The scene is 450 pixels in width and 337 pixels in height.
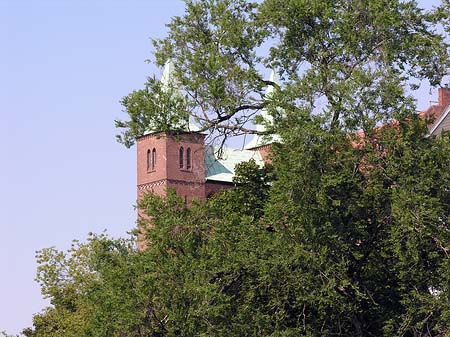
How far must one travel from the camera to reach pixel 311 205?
27922mm

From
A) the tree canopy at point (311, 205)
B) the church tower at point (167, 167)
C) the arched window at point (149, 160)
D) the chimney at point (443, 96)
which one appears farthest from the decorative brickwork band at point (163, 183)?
the tree canopy at point (311, 205)

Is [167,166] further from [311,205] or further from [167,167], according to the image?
[311,205]

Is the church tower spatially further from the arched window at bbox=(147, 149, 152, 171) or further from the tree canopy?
the tree canopy

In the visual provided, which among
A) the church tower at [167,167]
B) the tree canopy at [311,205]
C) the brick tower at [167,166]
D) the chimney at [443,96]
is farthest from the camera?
the brick tower at [167,166]

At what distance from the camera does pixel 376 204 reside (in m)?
28.8

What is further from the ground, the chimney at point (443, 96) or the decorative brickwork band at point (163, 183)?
the decorative brickwork band at point (163, 183)

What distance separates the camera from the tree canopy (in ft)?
91.1

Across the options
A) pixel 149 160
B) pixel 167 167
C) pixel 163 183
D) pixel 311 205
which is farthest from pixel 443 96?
pixel 149 160

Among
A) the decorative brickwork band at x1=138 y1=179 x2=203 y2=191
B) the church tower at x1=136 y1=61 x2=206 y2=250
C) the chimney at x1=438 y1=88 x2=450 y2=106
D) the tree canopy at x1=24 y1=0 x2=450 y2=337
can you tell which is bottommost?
the tree canopy at x1=24 y1=0 x2=450 y2=337

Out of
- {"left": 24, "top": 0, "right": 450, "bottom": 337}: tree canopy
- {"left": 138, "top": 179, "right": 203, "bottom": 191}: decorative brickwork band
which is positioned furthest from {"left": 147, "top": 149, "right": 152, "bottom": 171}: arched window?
{"left": 24, "top": 0, "right": 450, "bottom": 337}: tree canopy

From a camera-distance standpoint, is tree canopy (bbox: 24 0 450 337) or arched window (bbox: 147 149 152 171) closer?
tree canopy (bbox: 24 0 450 337)

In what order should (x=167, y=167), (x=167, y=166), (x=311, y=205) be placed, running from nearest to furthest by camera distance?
(x=311, y=205)
(x=167, y=167)
(x=167, y=166)

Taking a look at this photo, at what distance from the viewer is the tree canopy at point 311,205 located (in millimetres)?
27781

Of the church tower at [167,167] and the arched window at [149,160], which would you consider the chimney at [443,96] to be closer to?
the church tower at [167,167]
